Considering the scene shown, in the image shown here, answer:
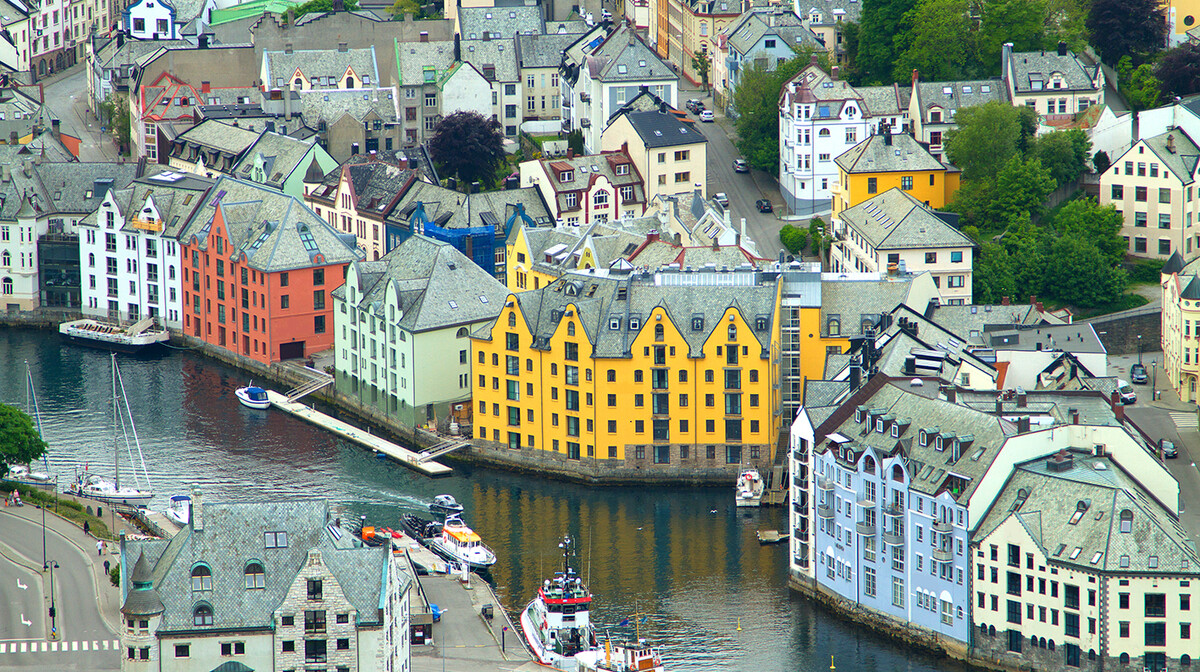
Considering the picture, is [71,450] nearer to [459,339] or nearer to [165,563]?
[459,339]

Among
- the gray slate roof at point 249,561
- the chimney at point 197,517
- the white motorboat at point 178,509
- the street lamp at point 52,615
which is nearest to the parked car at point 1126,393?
the white motorboat at point 178,509

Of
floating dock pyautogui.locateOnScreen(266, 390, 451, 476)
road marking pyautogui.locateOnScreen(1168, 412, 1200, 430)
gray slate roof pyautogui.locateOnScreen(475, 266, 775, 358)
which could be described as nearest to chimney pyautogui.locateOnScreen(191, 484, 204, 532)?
floating dock pyautogui.locateOnScreen(266, 390, 451, 476)

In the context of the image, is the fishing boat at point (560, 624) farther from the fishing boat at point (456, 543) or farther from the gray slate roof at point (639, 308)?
the gray slate roof at point (639, 308)

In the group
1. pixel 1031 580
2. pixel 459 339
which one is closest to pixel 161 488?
pixel 459 339

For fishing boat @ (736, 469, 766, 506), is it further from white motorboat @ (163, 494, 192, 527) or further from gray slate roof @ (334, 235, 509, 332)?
white motorboat @ (163, 494, 192, 527)

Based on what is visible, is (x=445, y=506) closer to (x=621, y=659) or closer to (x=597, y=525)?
(x=597, y=525)

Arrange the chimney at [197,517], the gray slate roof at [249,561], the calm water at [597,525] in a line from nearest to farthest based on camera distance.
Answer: the gray slate roof at [249,561] → the chimney at [197,517] → the calm water at [597,525]

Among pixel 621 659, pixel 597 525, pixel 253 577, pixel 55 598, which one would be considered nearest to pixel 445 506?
pixel 597 525

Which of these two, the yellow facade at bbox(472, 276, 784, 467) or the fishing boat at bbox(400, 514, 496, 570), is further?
the yellow facade at bbox(472, 276, 784, 467)
